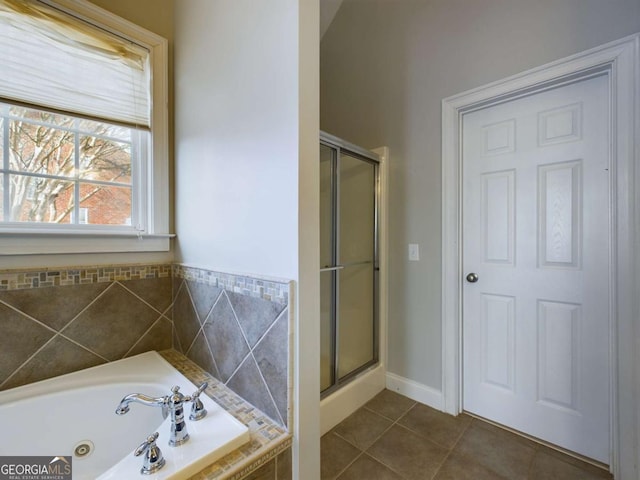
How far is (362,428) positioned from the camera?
5.29ft

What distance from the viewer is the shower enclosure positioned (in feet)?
5.77

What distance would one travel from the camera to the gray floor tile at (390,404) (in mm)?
1750

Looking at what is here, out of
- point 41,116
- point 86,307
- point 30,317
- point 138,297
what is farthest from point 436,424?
point 41,116

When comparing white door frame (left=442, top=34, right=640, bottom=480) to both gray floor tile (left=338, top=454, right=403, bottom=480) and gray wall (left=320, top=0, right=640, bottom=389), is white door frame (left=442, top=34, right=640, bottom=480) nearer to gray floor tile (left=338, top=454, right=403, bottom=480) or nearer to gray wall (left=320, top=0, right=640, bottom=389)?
gray wall (left=320, top=0, right=640, bottom=389)

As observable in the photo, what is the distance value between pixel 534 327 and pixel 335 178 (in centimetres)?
147

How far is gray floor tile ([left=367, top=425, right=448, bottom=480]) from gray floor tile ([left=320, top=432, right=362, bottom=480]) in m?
0.11

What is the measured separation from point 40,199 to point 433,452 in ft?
7.73

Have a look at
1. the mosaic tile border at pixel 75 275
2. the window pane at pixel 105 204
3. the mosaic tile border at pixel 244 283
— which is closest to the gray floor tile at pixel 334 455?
the mosaic tile border at pixel 244 283

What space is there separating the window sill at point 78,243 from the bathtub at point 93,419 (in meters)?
0.60

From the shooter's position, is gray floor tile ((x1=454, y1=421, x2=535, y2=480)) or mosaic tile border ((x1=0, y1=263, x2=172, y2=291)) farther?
gray floor tile ((x1=454, y1=421, x2=535, y2=480))

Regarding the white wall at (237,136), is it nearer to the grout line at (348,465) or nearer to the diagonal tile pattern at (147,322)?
the diagonal tile pattern at (147,322)

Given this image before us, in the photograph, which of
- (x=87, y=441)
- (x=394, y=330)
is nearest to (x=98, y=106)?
(x=87, y=441)

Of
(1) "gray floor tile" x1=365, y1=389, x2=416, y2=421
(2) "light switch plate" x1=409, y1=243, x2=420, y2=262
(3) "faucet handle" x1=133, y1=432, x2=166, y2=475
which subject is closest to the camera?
(3) "faucet handle" x1=133, y1=432, x2=166, y2=475

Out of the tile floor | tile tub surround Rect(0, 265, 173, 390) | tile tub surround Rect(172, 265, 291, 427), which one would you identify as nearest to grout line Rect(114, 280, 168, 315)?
tile tub surround Rect(0, 265, 173, 390)
